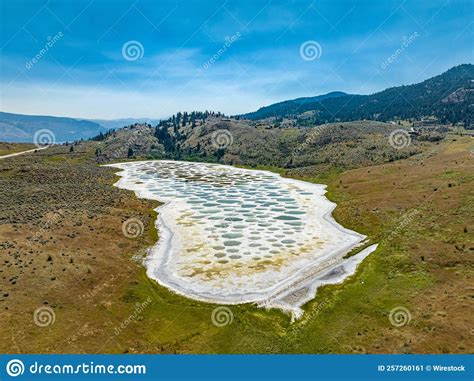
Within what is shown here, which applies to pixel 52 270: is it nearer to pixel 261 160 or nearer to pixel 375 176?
pixel 375 176

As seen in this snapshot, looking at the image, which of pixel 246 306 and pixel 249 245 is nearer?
pixel 246 306

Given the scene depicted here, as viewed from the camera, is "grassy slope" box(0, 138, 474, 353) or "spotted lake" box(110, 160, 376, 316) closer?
"grassy slope" box(0, 138, 474, 353)

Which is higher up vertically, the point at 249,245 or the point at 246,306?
the point at 249,245

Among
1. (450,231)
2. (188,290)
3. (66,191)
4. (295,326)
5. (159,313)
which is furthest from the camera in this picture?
(66,191)

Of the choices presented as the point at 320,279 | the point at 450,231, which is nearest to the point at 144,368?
the point at 320,279

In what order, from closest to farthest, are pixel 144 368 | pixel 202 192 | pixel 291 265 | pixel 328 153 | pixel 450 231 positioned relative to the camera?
pixel 144 368 → pixel 291 265 → pixel 450 231 → pixel 202 192 → pixel 328 153

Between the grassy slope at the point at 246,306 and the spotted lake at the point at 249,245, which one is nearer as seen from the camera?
the grassy slope at the point at 246,306

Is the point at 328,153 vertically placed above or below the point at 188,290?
above

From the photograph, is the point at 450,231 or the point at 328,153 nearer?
the point at 450,231
